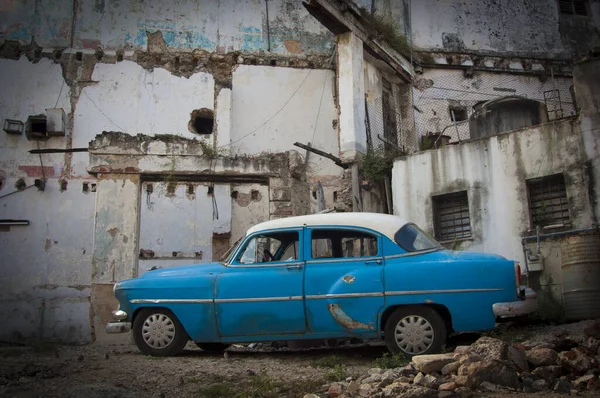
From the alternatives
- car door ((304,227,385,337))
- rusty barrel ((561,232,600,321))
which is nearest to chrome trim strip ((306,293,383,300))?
car door ((304,227,385,337))

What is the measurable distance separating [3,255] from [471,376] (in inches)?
573

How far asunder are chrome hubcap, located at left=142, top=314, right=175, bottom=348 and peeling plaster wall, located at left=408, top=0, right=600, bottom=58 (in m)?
12.6

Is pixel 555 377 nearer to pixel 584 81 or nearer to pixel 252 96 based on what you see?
pixel 584 81

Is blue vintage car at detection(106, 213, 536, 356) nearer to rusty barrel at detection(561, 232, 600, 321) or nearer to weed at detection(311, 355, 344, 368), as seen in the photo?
weed at detection(311, 355, 344, 368)

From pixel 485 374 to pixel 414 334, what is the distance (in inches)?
50.8

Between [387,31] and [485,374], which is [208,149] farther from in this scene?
[485,374]

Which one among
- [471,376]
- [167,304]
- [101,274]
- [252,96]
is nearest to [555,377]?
[471,376]

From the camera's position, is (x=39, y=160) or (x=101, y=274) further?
(x=39, y=160)

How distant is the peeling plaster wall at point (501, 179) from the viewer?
962cm

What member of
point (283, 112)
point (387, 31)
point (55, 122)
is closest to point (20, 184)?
point (55, 122)

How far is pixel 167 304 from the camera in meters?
6.64

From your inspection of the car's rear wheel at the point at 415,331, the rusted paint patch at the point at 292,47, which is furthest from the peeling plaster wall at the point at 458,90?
the car's rear wheel at the point at 415,331

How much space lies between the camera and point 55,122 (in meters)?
16.2

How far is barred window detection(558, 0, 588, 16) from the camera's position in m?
17.9
